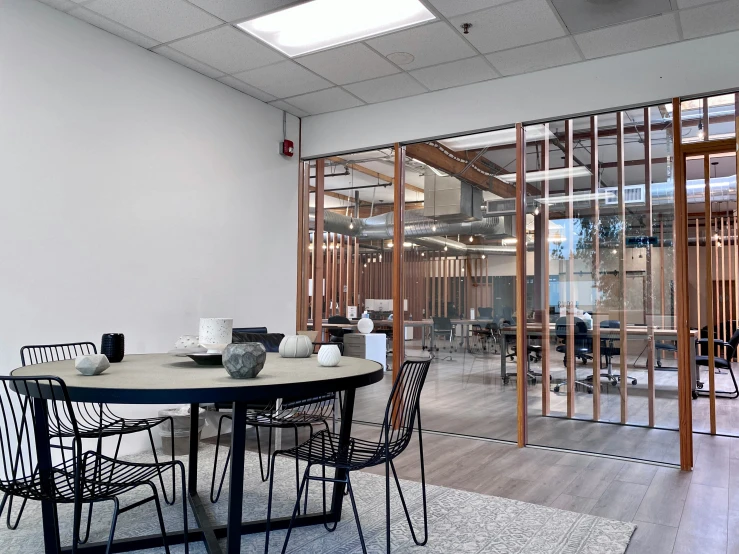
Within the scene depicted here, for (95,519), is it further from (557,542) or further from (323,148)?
(323,148)

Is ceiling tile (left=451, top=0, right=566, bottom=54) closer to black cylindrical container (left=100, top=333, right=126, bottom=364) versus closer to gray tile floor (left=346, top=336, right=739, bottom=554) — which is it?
gray tile floor (left=346, top=336, right=739, bottom=554)

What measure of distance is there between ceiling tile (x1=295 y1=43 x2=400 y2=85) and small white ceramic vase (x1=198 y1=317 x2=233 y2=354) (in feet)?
8.83

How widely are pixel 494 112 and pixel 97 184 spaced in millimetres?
3458

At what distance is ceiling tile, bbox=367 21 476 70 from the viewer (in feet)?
14.3

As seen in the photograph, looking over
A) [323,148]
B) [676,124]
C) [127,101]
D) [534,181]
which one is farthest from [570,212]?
[127,101]

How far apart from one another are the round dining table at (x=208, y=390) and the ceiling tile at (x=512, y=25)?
269 centimetres

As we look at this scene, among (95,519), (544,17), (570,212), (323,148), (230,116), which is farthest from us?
(323,148)

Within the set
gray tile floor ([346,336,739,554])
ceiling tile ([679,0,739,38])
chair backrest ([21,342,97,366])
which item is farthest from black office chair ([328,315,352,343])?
ceiling tile ([679,0,739,38])

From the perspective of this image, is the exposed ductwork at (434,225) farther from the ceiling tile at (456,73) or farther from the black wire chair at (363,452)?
the black wire chair at (363,452)

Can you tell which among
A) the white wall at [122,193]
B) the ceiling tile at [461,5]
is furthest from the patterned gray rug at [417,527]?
the ceiling tile at [461,5]

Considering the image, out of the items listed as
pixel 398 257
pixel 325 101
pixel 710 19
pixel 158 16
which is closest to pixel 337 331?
pixel 398 257

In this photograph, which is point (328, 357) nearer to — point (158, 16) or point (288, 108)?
point (158, 16)

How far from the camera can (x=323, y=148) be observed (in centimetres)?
634

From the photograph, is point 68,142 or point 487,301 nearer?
point 68,142
